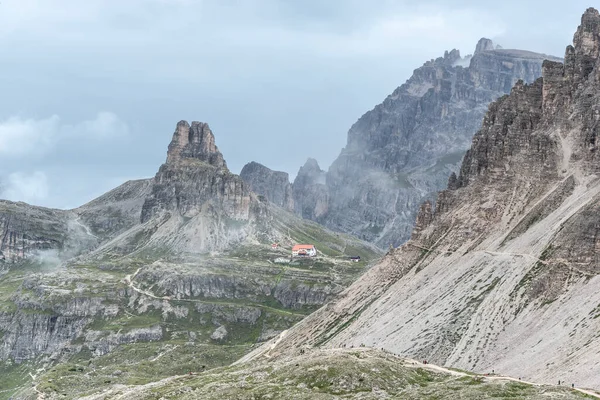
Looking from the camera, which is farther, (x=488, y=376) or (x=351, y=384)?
(x=488, y=376)

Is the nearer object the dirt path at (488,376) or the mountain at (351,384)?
the mountain at (351,384)

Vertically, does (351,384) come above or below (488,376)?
above

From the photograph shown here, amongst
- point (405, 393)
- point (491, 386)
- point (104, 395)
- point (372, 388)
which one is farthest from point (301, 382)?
point (104, 395)

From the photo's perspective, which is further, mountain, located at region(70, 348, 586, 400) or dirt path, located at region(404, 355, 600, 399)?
dirt path, located at region(404, 355, 600, 399)

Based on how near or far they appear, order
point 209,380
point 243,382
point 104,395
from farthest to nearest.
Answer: point 104,395, point 209,380, point 243,382

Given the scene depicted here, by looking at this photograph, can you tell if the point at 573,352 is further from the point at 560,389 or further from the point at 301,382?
the point at 301,382

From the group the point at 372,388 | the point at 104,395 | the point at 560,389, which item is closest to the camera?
the point at 560,389

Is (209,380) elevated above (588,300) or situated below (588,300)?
below

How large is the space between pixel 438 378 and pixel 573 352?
34.3 m

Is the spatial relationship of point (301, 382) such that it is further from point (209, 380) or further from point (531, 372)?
point (531, 372)

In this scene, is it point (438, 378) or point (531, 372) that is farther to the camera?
point (531, 372)

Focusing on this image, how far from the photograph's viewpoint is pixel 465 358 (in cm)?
19925

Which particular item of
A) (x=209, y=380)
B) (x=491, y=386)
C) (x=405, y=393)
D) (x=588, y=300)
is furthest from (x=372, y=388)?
(x=588, y=300)

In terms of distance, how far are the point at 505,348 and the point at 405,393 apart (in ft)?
206
